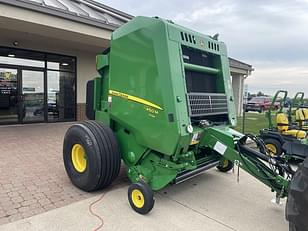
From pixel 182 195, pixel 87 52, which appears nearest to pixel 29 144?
pixel 182 195

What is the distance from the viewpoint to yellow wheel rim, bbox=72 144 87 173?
401cm

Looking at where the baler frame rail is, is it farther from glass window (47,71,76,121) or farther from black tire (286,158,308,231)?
glass window (47,71,76,121)

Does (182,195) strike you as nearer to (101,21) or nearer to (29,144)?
(29,144)

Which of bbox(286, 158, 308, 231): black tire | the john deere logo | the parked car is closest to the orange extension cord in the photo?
bbox(286, 158, 308, 231): black tire

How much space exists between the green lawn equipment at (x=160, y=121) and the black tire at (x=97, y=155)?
0.01 meters

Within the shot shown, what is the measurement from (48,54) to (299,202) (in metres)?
9.95

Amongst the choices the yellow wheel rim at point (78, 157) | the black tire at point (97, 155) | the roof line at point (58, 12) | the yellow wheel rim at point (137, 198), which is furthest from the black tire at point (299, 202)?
the roof line at point (58, 12)

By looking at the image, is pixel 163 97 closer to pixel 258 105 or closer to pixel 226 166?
pixel 226 166

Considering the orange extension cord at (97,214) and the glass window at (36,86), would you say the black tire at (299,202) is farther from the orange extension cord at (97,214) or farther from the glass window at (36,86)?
the glass window at (36,86)

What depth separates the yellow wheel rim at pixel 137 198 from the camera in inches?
125

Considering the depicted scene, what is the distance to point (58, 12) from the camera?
6531 millimetres

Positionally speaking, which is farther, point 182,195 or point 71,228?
point 182,195

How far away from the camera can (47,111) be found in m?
10.2

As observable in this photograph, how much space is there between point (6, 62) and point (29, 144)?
416cm
